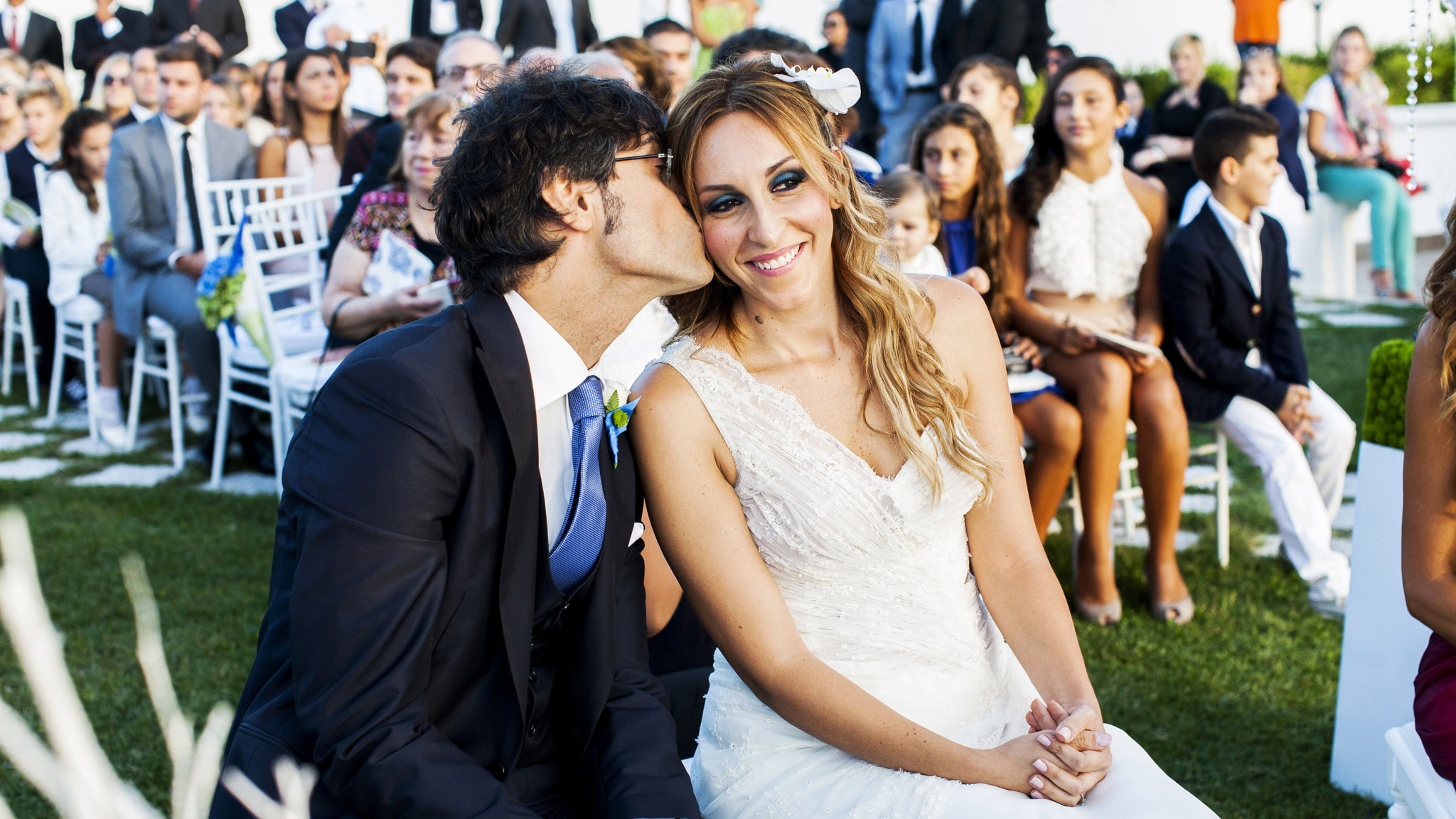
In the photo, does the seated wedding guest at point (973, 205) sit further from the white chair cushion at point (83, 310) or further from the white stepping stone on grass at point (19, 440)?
the white stepping stone on grass at point (19, 440)

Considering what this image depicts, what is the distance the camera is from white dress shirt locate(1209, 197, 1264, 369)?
454 centimetres

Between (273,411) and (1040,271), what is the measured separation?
348cm

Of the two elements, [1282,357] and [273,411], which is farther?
[273,411]

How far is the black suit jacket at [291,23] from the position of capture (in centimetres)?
1104

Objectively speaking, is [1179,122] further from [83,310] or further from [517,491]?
[517,491]

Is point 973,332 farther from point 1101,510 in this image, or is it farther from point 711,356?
point 1101,510

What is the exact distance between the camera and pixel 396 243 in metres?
4.62

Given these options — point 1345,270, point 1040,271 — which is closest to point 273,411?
point 1040,271

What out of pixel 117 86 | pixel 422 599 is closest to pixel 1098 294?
pixel 422 599

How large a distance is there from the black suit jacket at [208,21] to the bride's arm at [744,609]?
11.7 m

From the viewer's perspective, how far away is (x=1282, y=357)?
4.59 m

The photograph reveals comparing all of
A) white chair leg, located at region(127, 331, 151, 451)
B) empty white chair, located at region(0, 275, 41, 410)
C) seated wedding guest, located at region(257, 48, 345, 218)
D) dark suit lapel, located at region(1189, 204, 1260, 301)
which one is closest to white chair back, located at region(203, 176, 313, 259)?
seated wedding guest, located at region(257, 48, 345, 218)

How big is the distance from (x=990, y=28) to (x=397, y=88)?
4.38 meters


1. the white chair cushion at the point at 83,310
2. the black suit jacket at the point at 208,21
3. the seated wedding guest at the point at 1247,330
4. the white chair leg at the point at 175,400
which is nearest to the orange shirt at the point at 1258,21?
the seated wedding guest at the point at 1247,330
